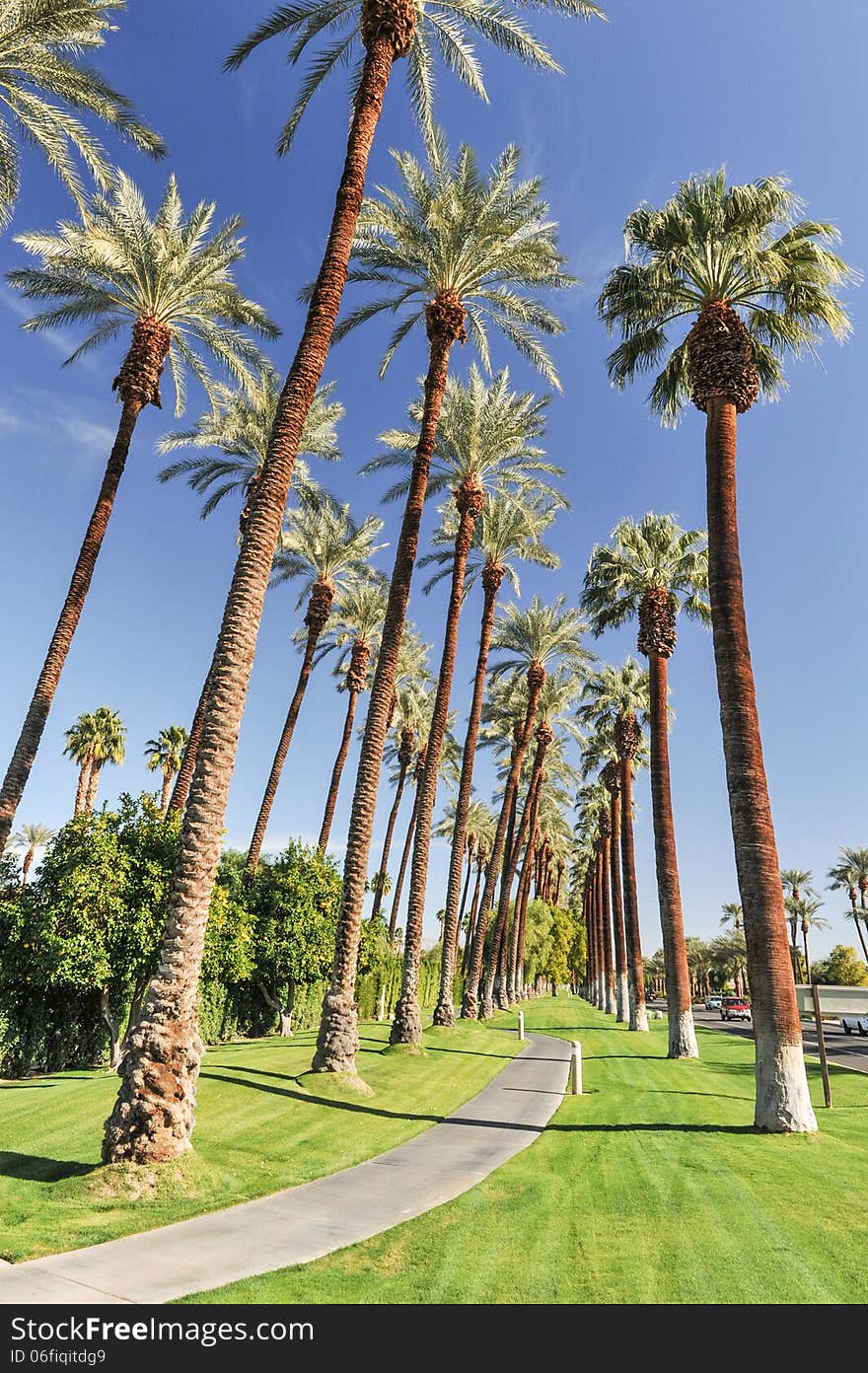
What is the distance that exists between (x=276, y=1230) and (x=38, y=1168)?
12.2ft

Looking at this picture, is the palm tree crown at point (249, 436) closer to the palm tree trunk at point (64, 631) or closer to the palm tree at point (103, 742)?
the palm tree trunk at point (64, 631)

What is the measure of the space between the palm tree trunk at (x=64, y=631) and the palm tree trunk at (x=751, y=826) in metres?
14.2

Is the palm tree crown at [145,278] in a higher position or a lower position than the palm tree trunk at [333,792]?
higher

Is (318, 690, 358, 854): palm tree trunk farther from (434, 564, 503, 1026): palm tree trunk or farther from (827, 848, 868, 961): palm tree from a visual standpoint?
(827, 848, 868, 961): palm tree

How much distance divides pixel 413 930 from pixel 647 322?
18354 millimetres

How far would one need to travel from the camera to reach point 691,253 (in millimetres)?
16859

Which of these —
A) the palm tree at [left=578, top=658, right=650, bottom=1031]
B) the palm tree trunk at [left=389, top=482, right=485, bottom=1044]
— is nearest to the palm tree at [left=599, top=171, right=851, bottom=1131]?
the palm tree trunk at [left=389, top=482, right=485, bottom=1044]

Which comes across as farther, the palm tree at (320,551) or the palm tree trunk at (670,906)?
the palm tree at (320,551)

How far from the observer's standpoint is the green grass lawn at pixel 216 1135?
7.53m

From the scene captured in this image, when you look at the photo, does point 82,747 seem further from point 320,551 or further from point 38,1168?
point 38,1168

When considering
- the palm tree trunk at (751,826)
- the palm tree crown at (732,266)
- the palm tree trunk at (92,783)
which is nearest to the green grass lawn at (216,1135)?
the palm tree trunk at (751,826)

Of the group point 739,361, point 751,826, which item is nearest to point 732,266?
point 739,361

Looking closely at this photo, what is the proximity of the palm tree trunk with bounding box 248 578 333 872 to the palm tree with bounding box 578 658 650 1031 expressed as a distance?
17.7m
